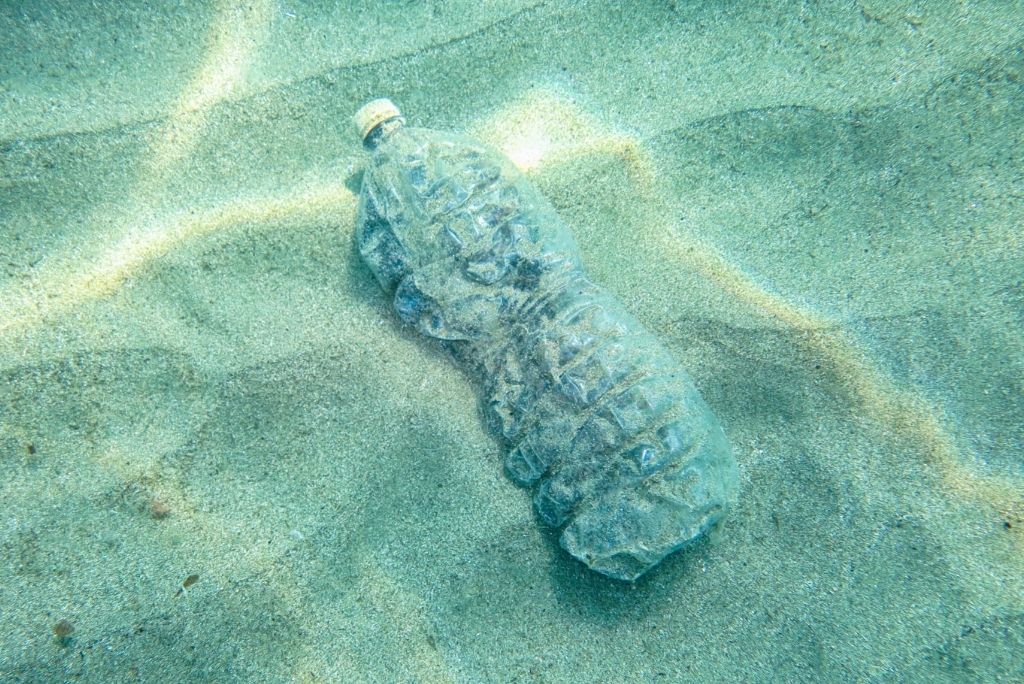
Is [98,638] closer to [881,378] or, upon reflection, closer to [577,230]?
[577,230]

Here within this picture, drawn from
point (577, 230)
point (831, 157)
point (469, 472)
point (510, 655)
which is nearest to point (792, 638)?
point (510, 655)

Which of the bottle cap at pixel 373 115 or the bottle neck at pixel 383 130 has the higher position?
the bottle cap at pixel 373 115

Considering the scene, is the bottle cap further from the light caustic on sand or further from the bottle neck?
the light caustic on sand

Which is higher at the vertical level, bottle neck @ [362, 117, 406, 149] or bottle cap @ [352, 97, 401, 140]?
bottle cap @ [352, 97, 401, 140]

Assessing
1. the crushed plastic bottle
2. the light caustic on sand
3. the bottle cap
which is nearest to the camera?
the crushed plastic bottle

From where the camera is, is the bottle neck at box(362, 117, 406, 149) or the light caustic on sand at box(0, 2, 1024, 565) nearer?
the light caustic on sand at box(0, 2, 1024, 565)

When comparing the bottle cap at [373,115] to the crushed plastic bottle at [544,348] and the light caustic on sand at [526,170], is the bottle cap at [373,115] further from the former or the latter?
the light caustic on sand at [526,170]

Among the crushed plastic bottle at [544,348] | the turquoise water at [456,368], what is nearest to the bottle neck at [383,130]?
the crushed plastic bottle at [544,348]

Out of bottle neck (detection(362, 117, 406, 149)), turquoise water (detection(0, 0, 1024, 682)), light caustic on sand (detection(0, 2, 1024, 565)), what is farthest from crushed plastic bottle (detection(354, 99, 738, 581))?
light caustic on sand (detection(0, 2, 1024, 565))
